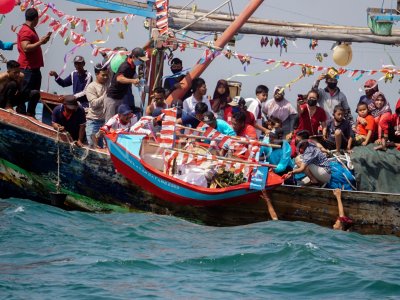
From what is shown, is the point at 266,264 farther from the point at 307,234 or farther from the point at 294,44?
the point at 294,44

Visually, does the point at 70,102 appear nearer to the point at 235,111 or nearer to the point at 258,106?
the point at 235,111

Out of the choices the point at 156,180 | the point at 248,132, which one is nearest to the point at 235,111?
the point at 248,132

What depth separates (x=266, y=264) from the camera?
13.7m

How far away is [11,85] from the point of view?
53.6 ft

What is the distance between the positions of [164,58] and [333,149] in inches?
126

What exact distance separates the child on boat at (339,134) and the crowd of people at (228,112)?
15 mm

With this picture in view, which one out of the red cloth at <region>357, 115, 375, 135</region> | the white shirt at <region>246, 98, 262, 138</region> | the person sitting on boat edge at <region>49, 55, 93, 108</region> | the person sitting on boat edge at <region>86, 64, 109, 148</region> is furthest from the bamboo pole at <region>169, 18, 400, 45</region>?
the red cloth at <region>357, 115, 375, 135</region>

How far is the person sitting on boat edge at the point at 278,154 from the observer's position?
52.2ft

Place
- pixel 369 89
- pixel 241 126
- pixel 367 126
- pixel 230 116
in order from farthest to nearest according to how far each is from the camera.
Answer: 1. pixel 369 89
2. pixel 230 116
3. pixel 367 126
4. pixel 241 126

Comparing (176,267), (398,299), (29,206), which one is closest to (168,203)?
(29,206)

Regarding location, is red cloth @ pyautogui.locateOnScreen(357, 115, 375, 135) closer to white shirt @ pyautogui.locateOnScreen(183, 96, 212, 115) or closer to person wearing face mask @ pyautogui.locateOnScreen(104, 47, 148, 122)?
white shirt @ pyautogui.locateOnScreen(183, 96, 212, 115)

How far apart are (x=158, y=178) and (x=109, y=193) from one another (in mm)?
992

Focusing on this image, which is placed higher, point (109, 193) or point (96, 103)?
point (96, 103)

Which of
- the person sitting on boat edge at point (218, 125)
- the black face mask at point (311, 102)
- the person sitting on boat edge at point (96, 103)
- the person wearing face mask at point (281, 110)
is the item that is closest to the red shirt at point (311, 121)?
the black face mask at point (311, 102)
